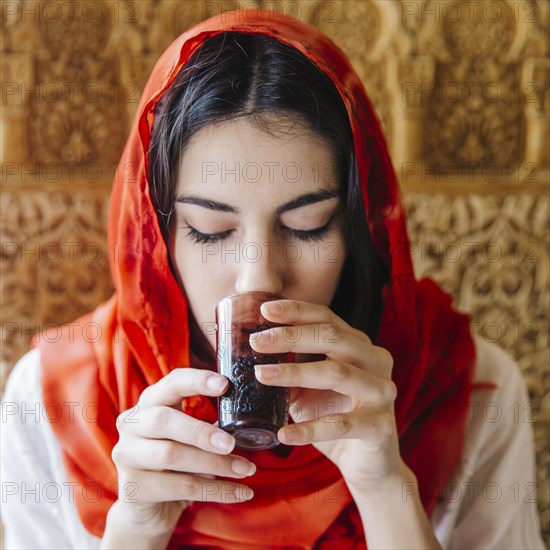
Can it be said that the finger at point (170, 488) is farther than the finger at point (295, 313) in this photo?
Yes

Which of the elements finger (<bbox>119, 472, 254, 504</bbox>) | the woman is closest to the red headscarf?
the woman

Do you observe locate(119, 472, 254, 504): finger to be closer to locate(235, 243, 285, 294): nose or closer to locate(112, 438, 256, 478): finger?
locate(112, 438, 256, 478): finger

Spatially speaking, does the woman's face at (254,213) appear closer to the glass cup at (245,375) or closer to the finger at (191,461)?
the glass cup at (245,375)

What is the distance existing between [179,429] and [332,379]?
21 cm

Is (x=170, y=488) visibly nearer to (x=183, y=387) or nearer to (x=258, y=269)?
(x=183, y=387)

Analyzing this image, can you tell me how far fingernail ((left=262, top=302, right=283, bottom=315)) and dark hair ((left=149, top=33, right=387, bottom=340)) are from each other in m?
0.31

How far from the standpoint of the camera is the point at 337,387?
861mm

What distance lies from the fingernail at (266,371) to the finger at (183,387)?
0.16 feet

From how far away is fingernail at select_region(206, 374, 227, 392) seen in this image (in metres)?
0.78

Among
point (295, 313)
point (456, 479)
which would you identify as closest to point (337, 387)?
point (295, 313)

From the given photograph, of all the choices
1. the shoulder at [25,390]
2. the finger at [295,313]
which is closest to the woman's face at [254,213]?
the finger at [295,313]

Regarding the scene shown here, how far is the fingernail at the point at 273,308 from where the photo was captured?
0.78 meters

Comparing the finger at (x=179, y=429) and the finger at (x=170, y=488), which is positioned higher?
the finger at (x=179, y=429)

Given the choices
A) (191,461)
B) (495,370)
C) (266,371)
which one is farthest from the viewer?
(495,370)
